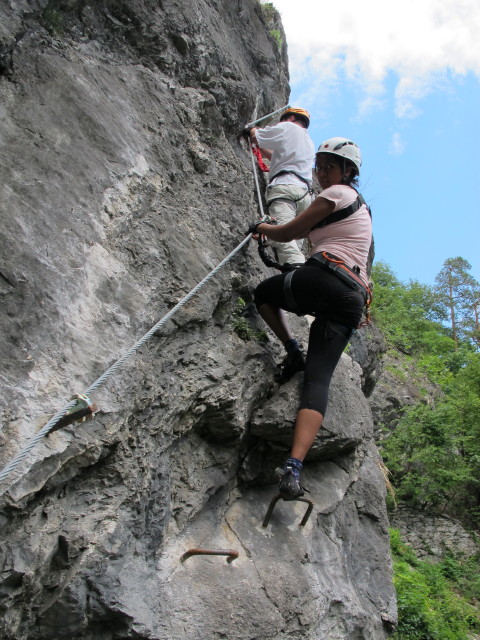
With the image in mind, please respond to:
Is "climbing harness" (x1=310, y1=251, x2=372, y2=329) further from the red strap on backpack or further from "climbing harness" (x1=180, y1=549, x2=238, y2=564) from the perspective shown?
the red strap on backpack

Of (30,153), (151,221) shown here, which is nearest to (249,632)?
(151,221)

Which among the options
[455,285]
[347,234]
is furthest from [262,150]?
Result: [455,285]

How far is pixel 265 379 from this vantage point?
14.2 ft

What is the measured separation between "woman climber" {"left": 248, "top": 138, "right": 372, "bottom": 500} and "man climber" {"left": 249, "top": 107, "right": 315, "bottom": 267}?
1107mm

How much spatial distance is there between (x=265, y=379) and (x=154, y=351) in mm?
1113

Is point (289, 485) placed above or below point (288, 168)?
below

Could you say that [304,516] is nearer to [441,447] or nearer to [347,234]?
[347,234]

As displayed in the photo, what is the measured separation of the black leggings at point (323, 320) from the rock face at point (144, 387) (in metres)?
0.33

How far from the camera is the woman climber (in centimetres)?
383

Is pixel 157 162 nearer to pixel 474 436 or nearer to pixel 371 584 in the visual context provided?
pixel 371 584

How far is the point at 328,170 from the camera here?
415cm

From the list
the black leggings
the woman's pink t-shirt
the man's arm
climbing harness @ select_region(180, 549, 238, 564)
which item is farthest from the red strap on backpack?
climbing harness @ select_region(180, 549, 238, 564)

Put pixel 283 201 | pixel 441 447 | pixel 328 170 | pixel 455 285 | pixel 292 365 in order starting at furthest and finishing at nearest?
pixel 455 285, pixel 441 447, pixel 283 201, pixel 292 365, pixel 328 170

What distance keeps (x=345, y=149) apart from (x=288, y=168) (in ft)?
5.79
